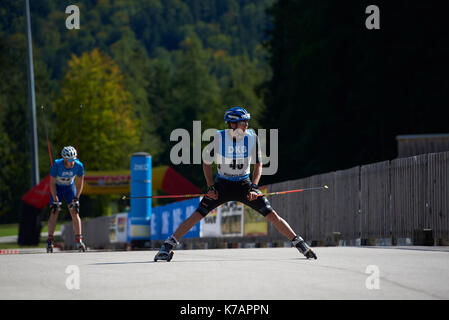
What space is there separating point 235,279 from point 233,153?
296 cm

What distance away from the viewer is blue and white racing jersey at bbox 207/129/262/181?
35.4 ft

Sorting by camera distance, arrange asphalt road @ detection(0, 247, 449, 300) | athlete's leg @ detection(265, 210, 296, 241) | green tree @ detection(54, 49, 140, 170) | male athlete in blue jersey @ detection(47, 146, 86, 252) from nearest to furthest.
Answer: asphalt road @ detection(0, 247, 449, 300) < athlete's leg @ detection(265, 210, 296, 241) < male athlete in blue jersey @ detection(47, 146, 86, 252) < green tree @ detection(54, 49, 140, 170)

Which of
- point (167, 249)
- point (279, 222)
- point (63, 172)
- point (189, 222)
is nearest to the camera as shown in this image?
point (189, 222)

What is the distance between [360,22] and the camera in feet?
131

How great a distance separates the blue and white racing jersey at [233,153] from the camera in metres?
10.8

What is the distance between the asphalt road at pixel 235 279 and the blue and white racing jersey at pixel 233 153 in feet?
3.71

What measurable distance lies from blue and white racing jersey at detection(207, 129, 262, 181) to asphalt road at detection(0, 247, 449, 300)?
44.5 inches

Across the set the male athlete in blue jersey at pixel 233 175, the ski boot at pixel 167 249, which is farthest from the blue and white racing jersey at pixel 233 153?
the ski boot at pixel 167 249

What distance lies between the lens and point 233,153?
35.5ft

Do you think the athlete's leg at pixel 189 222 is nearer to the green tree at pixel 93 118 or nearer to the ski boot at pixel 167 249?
the ski boot at pixel 167 249

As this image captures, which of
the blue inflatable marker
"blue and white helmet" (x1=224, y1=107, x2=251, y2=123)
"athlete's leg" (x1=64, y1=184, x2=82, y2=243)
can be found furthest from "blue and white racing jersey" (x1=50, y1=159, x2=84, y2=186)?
the blue inflatable marker

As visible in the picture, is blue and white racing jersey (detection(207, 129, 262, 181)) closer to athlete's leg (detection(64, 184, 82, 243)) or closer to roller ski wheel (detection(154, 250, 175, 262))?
roller ski wheel (detection(154, 250, 175, 262))

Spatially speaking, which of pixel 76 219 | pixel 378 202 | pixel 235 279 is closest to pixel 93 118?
pixel 378 202

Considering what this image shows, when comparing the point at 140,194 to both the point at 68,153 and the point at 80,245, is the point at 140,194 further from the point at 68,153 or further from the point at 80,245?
the point at 68,153
